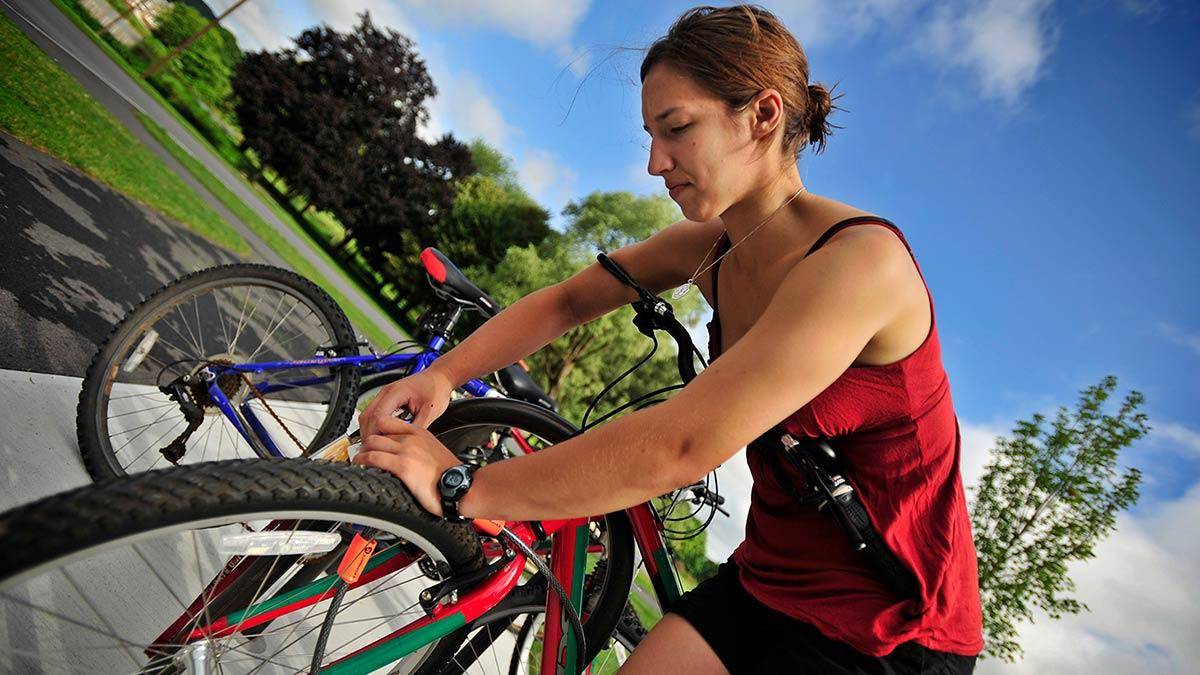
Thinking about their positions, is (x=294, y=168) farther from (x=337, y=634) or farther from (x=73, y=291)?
(x=337, y=634)

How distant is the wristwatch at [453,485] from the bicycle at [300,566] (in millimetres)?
56

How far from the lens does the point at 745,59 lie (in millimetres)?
1422

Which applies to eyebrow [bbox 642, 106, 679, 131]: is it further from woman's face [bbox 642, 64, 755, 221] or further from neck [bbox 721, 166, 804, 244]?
neck [bbox 721, 166, 804, 244]

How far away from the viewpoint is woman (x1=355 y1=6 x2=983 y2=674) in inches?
42.1

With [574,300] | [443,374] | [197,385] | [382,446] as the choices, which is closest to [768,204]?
[574,300]

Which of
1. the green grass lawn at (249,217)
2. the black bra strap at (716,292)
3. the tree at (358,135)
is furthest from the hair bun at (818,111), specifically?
the tree at (358,135)

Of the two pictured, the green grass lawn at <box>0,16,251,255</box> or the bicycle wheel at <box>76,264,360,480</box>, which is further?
the green grass lawn at <box>0,16,251,255</box>

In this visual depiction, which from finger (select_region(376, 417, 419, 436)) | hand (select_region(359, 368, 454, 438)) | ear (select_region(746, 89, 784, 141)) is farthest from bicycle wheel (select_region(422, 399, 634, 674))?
ear (select_region(746, 89, 784, 141))

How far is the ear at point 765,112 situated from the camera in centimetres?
143

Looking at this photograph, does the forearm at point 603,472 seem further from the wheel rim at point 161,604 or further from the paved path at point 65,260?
the paved path at point 65,260

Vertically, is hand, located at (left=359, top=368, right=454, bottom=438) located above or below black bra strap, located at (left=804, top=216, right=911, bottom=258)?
below

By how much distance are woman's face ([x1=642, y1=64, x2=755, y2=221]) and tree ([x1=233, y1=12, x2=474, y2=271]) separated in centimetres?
2919

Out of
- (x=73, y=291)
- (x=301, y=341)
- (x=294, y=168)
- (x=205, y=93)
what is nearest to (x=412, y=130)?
(x=294, y=168)

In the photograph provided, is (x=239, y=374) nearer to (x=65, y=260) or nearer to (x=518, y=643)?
(x=518, y=643)
